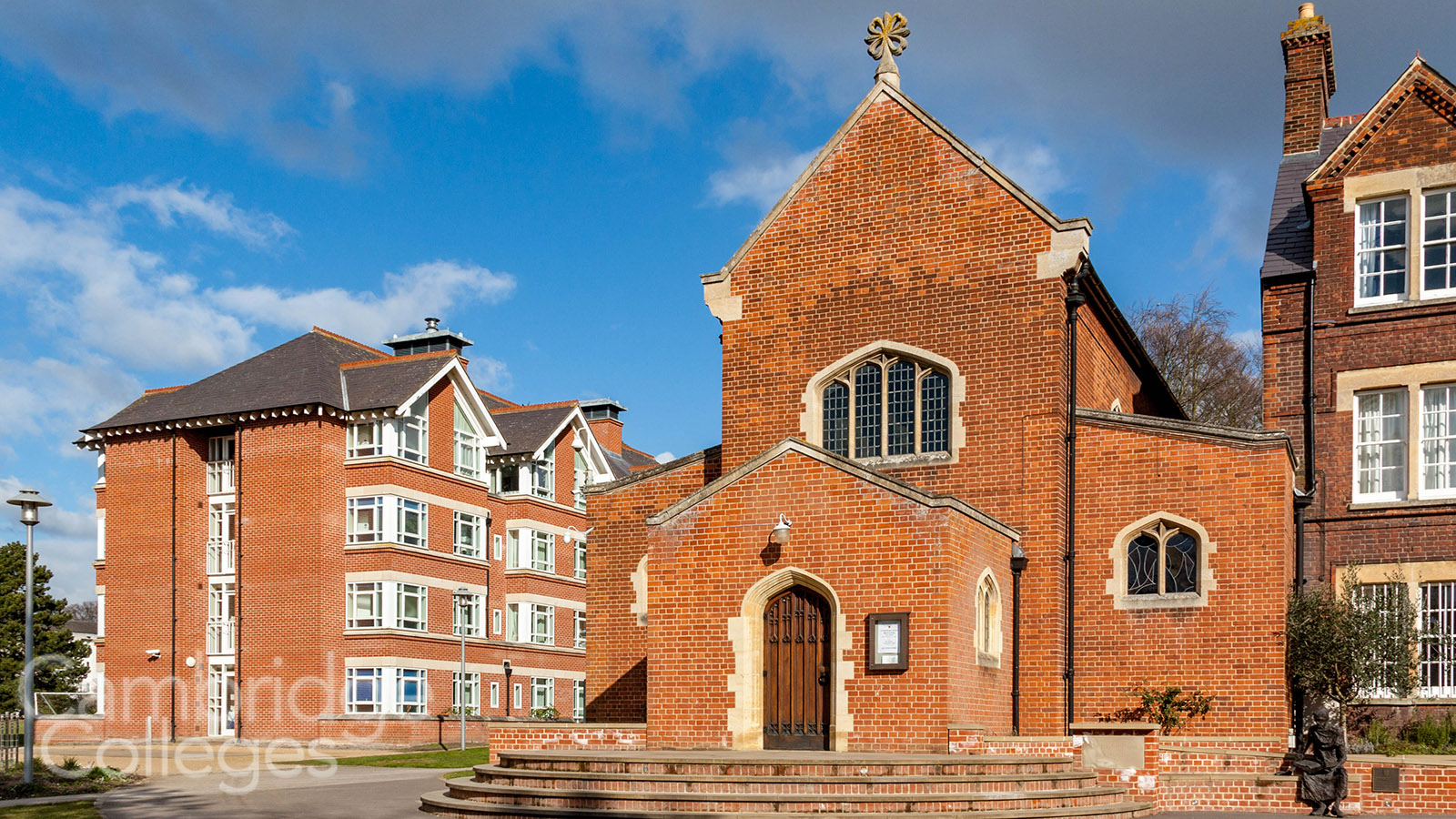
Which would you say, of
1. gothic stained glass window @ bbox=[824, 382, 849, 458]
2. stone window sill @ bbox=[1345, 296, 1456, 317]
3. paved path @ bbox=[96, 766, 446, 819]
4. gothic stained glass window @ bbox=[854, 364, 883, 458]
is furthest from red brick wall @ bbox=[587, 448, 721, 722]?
stone window sill @ bbox=[1345, 296, 1456, 317]

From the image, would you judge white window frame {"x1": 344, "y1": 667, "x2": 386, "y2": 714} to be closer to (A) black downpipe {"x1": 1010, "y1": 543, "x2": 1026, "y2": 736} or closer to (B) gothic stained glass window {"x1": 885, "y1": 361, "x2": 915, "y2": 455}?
(B) gothic stained glass window {"x1": 885, "y1": 361, "x2": 915, "y2": 455}

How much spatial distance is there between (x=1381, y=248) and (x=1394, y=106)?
7.91ft

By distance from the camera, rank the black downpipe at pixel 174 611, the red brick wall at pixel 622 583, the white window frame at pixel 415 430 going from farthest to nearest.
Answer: the white window frame at pixel 415 430 < the black downpipe at pixel 174 611 < the red brick wall at pixel 622 583

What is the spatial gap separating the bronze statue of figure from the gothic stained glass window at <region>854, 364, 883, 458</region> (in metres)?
8.08

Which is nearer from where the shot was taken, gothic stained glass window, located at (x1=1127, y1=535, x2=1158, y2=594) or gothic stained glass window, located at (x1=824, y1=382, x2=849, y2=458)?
gothic stained glass window, located at (x1=1127, y1=535, x2=1158, y2=594)


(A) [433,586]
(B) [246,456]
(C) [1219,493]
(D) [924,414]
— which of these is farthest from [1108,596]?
(B) [246,456]

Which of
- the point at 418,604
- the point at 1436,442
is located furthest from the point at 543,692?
the point at 1436,442

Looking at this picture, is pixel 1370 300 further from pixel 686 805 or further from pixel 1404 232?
pixel 686 805

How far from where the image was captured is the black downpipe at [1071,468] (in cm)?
1947

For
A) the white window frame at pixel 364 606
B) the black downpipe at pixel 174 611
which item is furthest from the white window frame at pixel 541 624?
the black downpipe at pixel 174 611

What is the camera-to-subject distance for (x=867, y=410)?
70.3ft

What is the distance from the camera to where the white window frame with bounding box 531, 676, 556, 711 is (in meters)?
47.2

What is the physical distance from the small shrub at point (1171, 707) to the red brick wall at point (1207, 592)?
0.13 m

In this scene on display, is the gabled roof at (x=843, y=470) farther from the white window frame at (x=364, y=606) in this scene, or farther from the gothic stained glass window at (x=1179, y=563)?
the white window frame at (x=364, y=606)
